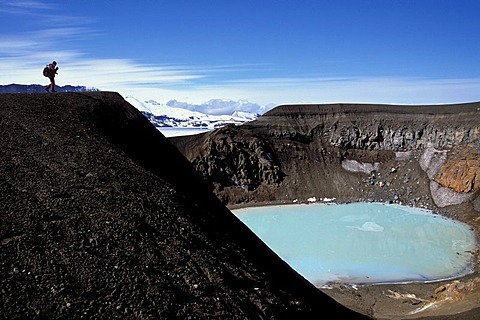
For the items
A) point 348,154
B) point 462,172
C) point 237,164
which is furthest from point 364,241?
point 348,154

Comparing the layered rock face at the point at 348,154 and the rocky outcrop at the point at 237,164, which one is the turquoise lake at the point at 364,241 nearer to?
the layered rock face at the point at 348,154

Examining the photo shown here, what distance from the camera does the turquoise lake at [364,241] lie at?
1023 inches

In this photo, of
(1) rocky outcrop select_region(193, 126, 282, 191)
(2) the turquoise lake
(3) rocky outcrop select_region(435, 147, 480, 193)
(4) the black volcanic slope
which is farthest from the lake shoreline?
(1) rocky outcrop select_region(193, 126, 282, 191)

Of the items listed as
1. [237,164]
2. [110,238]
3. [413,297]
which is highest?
[110,238]

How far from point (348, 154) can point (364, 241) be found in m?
19.8

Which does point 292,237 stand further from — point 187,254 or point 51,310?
point 51,310

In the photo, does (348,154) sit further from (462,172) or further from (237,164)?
(237,164)

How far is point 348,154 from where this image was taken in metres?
50.3

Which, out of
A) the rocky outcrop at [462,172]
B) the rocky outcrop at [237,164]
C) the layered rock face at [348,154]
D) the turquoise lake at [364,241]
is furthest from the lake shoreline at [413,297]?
the rocky outcrop at [237,164]

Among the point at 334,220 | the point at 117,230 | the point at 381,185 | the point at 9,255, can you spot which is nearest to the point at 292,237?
the point at 334,220

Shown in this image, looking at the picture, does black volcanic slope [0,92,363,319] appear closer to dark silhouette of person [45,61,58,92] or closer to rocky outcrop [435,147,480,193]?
dark silhouette of person [45,61,58,92]

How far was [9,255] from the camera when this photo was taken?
24.5 feet

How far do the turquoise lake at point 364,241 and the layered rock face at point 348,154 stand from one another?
340 cm

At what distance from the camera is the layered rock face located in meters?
43.8
